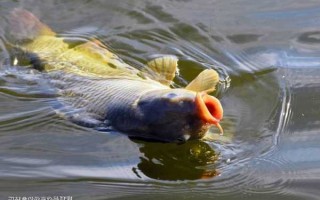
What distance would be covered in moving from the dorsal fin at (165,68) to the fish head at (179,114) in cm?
67

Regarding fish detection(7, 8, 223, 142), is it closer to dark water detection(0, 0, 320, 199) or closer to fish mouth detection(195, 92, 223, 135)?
fish mouth detection(195, 92, 223, 135)

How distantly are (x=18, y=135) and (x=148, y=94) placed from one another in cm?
93

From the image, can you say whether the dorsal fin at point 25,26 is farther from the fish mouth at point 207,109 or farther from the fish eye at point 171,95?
the fish mouth at point 207,109

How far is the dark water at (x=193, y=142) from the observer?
3312mm

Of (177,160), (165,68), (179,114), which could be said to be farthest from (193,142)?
(165,68)

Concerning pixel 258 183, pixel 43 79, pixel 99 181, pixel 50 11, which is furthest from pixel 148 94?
pixel 50 11

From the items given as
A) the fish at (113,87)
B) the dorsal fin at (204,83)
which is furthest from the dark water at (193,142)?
the dorsal fin at (204,83)

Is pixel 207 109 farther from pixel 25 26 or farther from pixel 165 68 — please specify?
pixel 25 26

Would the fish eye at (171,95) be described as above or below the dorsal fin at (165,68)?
below

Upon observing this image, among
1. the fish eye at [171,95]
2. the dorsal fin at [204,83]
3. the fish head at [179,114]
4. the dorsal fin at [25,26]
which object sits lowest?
the fish head at [179,114]

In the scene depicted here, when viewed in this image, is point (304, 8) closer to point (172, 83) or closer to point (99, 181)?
point (172, 83)

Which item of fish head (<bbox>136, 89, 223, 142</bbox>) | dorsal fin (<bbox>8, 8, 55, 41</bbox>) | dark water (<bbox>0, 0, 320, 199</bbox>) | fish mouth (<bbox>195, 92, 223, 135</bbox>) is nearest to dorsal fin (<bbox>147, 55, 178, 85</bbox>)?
dark water (<bbox>0, 0, 320, 199</bbox>)

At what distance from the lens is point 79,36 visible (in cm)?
497

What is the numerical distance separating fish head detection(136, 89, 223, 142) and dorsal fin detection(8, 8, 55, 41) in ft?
5.61
